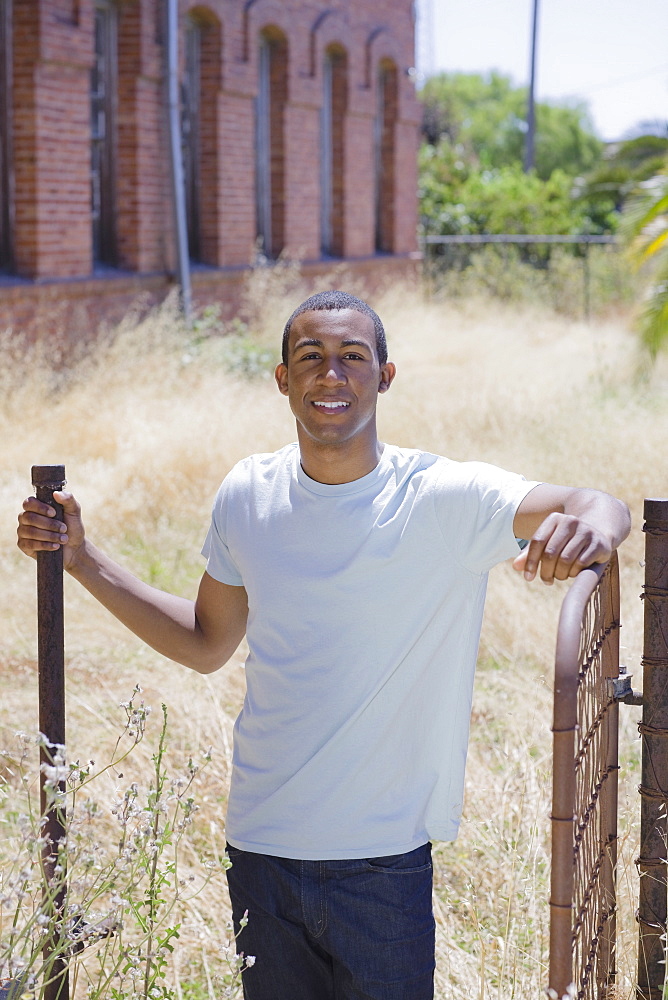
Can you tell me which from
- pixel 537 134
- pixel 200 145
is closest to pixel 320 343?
pixel 200 145

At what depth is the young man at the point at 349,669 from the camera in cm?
221

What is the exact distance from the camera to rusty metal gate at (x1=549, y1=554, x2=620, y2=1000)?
1.80 m

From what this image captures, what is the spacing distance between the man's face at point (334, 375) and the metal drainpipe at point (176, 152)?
1032 centimetres

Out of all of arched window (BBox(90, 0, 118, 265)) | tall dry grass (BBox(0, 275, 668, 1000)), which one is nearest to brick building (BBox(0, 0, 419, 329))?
arched window (BBox(90, 0, 118, 265))

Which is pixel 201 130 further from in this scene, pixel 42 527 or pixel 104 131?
pixel 42 527

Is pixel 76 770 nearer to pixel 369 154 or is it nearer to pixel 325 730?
pixel 325 730

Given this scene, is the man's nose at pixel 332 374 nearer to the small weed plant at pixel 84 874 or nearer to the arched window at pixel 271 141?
the small weed plant at pixel 84 874

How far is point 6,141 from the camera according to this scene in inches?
426

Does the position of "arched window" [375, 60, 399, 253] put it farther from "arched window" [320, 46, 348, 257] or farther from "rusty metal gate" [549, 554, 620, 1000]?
"rusty metal gate" [549, 554, 620, 1000]

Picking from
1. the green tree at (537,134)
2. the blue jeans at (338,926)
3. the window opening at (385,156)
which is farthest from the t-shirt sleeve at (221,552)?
the green tree at (537,134)

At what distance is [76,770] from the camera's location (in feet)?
7.00

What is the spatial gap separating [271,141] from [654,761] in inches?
561

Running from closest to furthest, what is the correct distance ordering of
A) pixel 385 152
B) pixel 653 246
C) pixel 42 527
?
pixel 42 527
pixel 653 246
pixel 385 152

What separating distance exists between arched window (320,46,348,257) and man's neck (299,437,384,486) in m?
15.5
